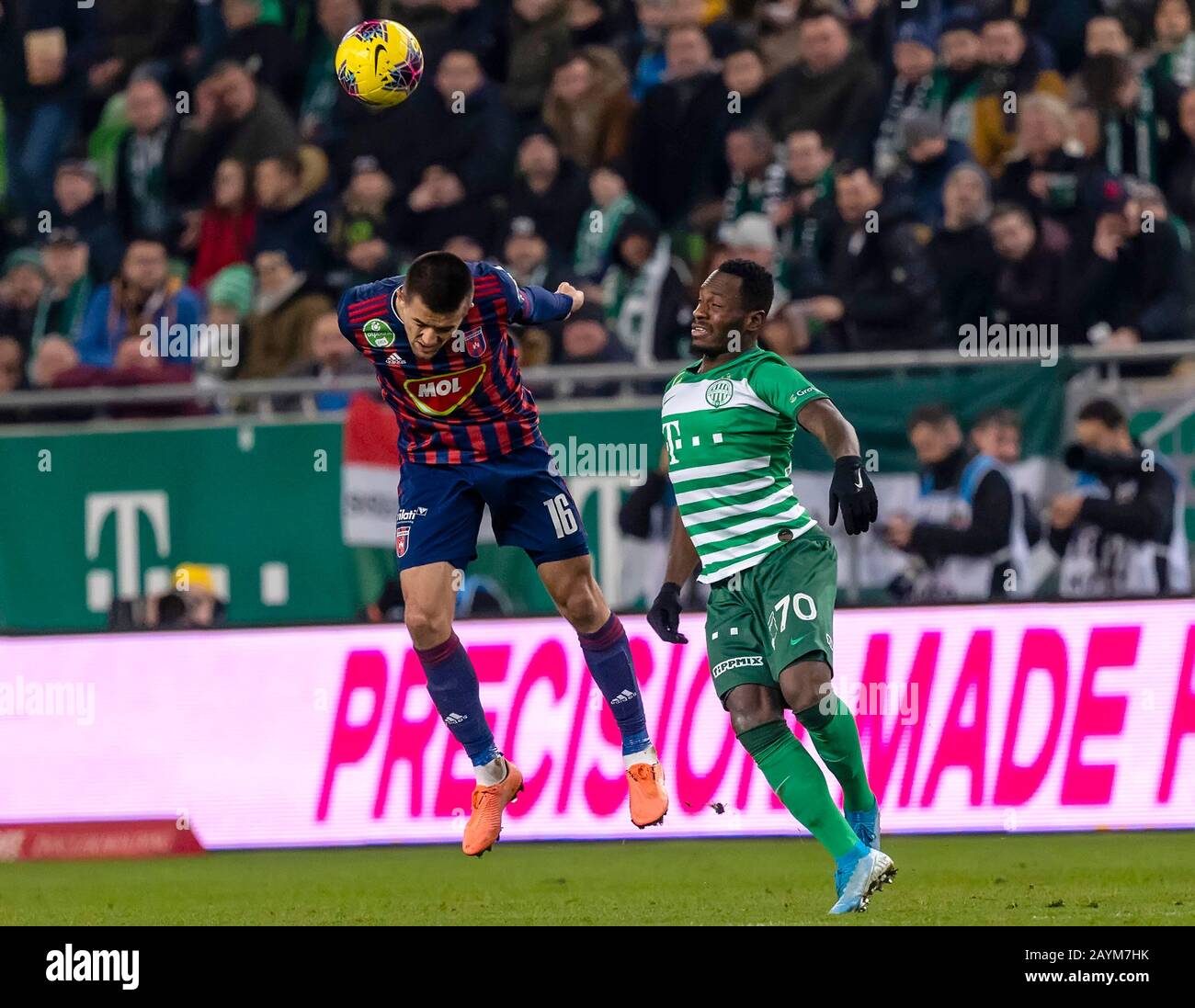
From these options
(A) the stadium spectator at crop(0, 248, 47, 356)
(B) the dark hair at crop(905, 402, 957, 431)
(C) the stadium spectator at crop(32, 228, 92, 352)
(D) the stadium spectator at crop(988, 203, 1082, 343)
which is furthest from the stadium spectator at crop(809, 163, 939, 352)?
(A) the stadium spectator at crop(0, 248, 47, 356)

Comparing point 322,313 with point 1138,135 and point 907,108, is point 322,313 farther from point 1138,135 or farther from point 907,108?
point 1138,135

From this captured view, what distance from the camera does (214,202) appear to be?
14.3 metres

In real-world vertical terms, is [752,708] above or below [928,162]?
below

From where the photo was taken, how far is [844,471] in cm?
693

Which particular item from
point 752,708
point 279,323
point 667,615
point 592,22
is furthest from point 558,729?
point 592,22

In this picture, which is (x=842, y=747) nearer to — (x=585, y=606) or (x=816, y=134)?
(x=585, y=606)

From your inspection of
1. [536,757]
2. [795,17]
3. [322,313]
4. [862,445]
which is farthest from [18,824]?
[795,17]

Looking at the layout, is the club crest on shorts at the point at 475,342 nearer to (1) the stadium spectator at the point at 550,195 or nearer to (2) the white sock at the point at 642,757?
(2) the white sock at the point at 642,757

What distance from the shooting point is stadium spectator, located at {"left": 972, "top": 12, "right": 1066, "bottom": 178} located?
41.9 feet

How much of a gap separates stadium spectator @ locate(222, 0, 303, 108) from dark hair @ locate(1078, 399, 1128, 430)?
6.38 meters

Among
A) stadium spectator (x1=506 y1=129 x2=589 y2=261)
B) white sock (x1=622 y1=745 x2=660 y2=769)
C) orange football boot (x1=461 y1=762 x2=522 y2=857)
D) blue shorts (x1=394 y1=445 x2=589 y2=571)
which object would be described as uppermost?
stadium spectator (x1=506 y1=129 x2=589 y2=261)

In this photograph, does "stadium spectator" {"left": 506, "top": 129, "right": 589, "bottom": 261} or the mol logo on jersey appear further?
"stadium spectator" {"left": 506, "top": 129, "right": 589, "bottom": 261}

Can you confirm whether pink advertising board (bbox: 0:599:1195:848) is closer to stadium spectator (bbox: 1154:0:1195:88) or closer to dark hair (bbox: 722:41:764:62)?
stadium spectator (bbox: 1154:0:1195:88)

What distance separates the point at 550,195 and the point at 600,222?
471 mm
